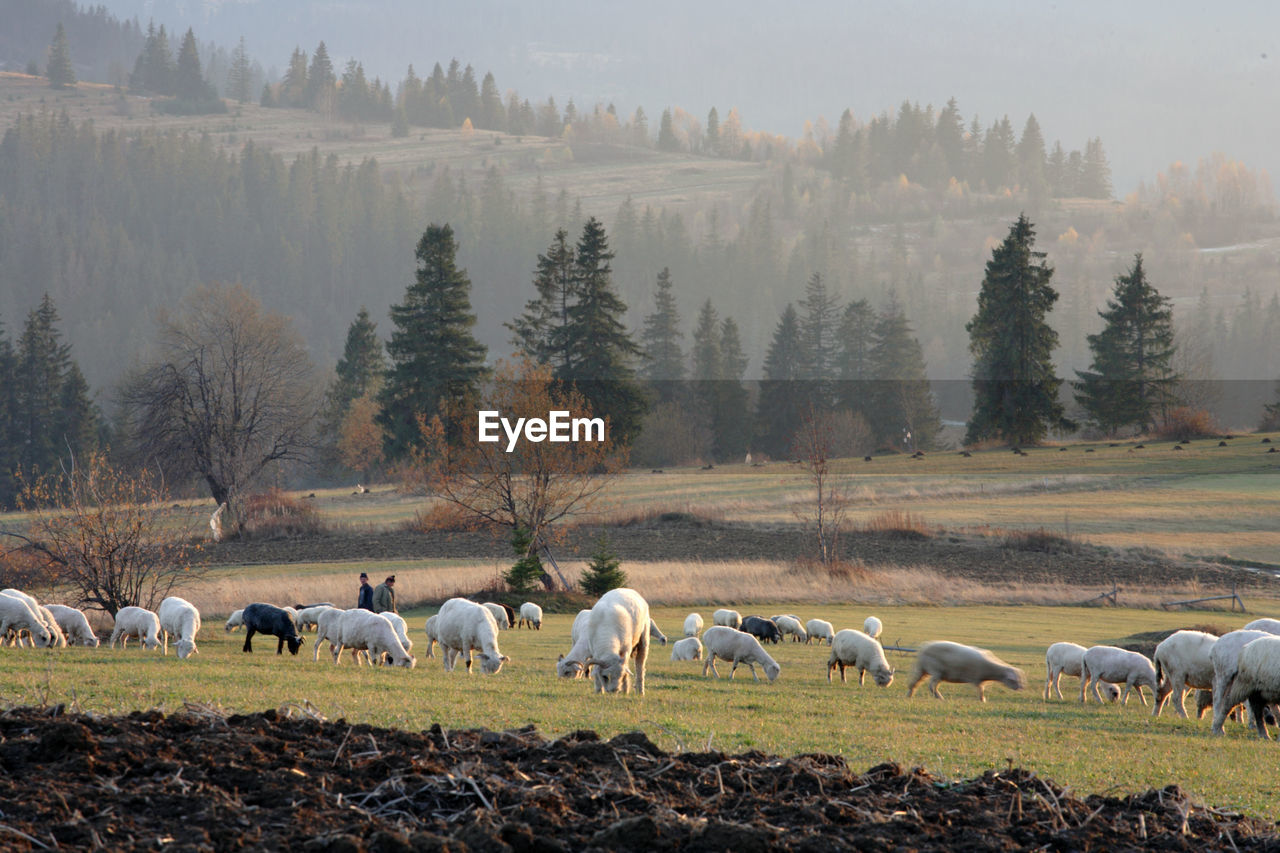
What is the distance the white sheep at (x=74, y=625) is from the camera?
71.4 ft

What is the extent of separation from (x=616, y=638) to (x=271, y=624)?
9086 mm

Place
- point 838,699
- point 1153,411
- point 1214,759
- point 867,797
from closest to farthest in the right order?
point 867,797, point 1214,759, point 838,699, point 1153,411

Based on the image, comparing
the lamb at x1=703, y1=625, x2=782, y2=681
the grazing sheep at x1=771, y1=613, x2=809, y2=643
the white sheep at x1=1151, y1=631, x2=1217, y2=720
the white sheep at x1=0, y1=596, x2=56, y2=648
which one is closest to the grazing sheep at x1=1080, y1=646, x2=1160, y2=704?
the white sheep at x1=1151, y1=631, x2=1217, y2=720

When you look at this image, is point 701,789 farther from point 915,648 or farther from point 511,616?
point 511,616

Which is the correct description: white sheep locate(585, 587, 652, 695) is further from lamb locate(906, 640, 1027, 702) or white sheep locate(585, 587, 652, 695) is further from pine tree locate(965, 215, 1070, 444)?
pine tree locate(965, 215, 1070, 444)

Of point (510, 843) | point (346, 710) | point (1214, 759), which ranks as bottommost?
point (1214, 759)

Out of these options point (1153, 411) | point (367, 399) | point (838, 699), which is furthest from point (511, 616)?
point (1153, 411)

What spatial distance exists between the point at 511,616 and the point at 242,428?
112 ft

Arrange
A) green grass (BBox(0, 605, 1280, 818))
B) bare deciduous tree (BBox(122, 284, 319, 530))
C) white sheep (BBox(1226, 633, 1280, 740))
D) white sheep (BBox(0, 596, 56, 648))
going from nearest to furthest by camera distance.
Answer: green grass (BBox(0, 605, 1280, 818)) < white sheep (BBox(1226, 633, 1280, 740)) < white sheep (BBox(0, 596, 56, 648)) < bare deciduous tree (BBox(122, 284, 319, 530))

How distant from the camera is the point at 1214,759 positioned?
1279 centimetres

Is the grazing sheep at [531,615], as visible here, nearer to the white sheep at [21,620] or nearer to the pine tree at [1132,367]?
the white sheep at [21,620]

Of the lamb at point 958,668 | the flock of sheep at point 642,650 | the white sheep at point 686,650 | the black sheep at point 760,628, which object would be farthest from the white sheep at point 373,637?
the black sheep at point 760,628

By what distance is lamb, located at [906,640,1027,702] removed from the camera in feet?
64.2

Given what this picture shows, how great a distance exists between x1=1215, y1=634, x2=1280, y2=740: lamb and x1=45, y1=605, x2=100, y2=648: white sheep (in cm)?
2127
